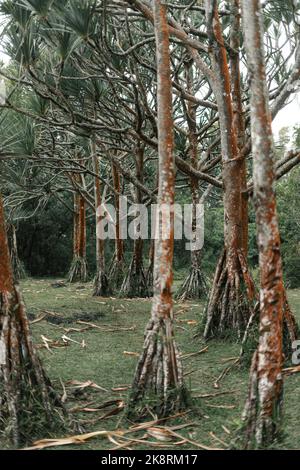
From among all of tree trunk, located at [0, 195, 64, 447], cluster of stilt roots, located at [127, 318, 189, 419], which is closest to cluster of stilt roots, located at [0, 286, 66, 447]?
tree trunk, located at [0, 195, 64, 447]

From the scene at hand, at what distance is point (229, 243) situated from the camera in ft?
19.0

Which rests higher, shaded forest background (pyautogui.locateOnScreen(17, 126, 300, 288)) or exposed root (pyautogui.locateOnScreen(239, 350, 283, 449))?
shaded forest background (pyautogui.locateOnScreen(17, 126, 300, 288))

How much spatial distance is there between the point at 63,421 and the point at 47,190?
10.4m

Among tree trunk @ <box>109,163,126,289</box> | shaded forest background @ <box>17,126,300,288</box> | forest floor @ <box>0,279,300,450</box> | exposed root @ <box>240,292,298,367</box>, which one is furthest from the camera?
shaded forest background @ <box>17,126,300,288</box>

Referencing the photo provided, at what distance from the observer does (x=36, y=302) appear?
30.3 ft

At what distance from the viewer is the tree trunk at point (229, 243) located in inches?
225

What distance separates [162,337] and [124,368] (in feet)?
5.04

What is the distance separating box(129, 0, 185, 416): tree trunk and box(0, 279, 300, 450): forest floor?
0.14 metres

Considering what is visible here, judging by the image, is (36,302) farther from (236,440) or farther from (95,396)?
(236,440)

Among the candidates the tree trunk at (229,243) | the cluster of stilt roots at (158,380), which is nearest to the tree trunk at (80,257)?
the tree trunk at (229,243)

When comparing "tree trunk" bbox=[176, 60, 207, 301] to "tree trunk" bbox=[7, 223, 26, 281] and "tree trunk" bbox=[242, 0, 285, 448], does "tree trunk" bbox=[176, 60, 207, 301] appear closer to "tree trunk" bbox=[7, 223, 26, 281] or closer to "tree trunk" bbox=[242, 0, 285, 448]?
"tree trunk" bbox=[7, 223, 26, 281]

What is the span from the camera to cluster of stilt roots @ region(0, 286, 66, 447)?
10.8 ft

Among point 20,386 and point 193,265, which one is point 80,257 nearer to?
point 193,265

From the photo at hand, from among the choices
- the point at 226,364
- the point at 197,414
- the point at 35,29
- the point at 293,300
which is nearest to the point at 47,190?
the point at 293,300
